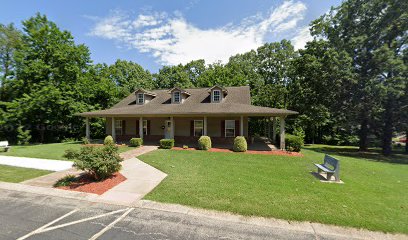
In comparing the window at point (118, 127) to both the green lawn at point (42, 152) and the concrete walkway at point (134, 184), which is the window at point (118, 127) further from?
the concrete walkway at point (134, 184)

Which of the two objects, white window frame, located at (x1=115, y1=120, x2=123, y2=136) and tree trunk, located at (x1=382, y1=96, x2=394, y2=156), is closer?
tree trunk, located at (x1=382, y1=96, x2=394, y2=156)

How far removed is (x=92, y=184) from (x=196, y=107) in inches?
465

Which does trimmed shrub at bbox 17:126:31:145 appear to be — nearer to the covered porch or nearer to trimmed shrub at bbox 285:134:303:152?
the covered porch

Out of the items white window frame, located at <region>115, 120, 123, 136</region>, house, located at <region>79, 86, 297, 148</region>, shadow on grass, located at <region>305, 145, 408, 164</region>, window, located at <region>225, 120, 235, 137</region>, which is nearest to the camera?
shadow on grass, located at <region>305, 145, 408, 164</region>

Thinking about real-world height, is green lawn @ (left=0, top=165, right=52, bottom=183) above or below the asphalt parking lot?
above

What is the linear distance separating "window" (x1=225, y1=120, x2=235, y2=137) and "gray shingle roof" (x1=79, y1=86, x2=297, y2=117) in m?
1.69

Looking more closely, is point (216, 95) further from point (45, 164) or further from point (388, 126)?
point (388, 126)

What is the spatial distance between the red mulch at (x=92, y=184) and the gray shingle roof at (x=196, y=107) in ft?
29.5

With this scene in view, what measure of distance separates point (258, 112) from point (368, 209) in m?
9.59

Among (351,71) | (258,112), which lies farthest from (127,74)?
(351,71)

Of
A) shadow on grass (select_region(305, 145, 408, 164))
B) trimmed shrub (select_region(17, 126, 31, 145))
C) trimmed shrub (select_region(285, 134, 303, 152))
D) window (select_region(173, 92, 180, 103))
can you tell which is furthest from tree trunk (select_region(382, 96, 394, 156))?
trimmed shrub (select_region(17, 126, 31, 145))

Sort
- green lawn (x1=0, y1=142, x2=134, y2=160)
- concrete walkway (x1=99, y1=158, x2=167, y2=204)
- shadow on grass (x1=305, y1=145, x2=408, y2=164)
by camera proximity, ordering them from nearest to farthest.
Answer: concrete walkway (x1=99, y1=158, x2=167, y2=204) < green lawn (x1=0, y1=142, x2=134, y2=160) < shadow on grass (x1=305, y1=145, x2=408, y2=164)

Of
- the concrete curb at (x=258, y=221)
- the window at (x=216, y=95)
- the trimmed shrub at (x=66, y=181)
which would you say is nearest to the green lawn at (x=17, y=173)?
the trimmed shrub at (x=66, y=181)

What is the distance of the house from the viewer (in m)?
16.9
